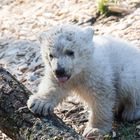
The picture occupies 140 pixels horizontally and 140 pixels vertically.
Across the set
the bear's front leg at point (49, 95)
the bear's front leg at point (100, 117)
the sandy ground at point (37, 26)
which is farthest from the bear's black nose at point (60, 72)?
the sandy ground at point (37, 26)

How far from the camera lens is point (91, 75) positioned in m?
4.03

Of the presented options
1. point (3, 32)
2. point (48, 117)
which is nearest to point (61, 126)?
point (48, 117)

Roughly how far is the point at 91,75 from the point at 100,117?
14.6 inches

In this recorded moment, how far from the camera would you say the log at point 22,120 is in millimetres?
3486

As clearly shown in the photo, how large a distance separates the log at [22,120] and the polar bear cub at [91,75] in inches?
3.3

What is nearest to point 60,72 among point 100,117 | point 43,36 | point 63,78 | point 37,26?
point 63,78

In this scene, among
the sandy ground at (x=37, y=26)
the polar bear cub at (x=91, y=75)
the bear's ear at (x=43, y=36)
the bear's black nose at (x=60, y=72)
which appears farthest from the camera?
the sandy ground at (x=37, y=26)

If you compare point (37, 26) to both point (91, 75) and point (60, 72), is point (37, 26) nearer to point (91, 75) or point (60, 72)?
point (91, 75)

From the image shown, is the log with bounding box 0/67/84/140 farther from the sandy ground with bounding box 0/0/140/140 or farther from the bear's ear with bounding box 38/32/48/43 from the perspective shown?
the sandy ground with bounding box 0/0/140/140

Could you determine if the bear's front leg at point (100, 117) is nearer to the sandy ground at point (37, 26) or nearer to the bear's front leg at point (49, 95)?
the bear's front leg at point (49, 95)

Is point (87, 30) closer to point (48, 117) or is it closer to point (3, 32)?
point (48, 117)

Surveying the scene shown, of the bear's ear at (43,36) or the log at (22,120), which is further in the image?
the bear's ear at (43,36)

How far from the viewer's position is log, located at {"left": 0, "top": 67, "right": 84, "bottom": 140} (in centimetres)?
349

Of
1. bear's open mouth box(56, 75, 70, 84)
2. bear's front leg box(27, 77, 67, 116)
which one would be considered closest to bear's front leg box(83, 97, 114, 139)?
bear's front leg box(27, 77, 67, 116)
